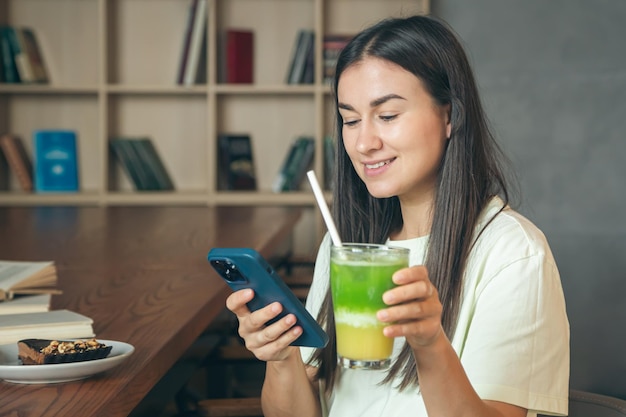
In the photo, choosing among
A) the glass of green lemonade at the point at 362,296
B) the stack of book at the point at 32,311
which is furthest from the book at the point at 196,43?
the glass of green lemonade at the point at 362,296

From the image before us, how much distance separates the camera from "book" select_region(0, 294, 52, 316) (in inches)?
63.5

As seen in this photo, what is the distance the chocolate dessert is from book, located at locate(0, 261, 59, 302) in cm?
54

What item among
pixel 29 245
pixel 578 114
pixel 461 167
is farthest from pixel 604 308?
pixel 461 167

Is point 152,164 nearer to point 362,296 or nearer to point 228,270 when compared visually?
point 228,270

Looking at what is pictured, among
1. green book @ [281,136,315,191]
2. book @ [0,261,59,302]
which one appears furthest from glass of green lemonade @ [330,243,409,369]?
green book @ [281,136,315,191]

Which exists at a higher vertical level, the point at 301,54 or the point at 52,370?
the point at 301,54

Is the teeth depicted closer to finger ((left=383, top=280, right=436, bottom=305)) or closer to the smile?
the smile

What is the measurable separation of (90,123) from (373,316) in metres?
4.26

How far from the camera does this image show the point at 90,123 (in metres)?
5.02

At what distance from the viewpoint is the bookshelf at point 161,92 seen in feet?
16.0

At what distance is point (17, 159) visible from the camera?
4805mm

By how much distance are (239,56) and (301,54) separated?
1.12 ft

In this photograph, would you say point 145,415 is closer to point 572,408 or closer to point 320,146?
point 572,408

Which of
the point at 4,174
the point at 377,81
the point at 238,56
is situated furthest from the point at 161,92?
the point at 377,81
